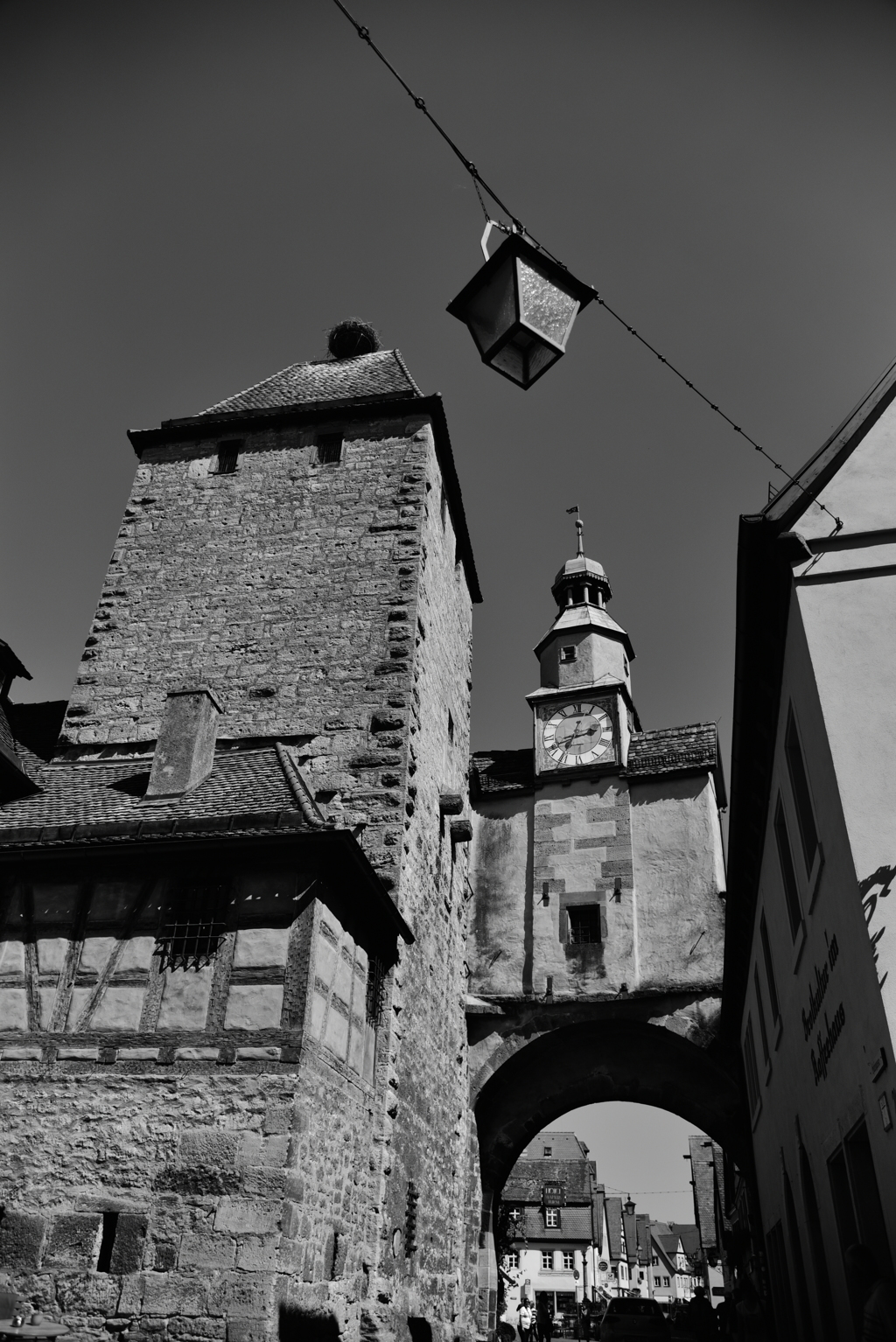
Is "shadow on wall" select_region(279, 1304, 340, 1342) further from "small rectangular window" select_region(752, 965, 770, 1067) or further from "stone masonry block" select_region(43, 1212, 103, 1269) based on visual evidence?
"small rectangular window" select_region(752, 965, 770, 1067)

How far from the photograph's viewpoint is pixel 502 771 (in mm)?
16203

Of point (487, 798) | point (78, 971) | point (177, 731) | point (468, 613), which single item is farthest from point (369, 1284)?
point (468, 613)

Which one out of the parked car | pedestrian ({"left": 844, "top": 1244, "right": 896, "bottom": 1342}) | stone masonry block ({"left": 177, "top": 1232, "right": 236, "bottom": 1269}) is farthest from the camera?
the parked car

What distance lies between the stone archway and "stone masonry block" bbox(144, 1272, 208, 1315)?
24.3 feet

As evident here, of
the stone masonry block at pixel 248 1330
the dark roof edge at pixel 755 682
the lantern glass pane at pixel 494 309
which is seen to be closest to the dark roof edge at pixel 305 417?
the dark roof edge at pixel 755 682

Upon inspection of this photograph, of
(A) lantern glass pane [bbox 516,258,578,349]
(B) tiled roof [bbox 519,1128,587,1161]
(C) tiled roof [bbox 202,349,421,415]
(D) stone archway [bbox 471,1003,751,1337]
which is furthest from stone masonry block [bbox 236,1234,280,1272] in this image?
(B) tiled roof [bbox 519,1128,587,1161]

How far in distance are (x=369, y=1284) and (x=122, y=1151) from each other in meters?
2.64

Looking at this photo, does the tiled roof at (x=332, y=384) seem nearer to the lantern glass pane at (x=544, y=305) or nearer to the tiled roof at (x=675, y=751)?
the tiled roof at (x=675, y=751)

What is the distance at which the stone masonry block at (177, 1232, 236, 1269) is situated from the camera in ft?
21.2

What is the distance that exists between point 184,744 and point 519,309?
19.1ft

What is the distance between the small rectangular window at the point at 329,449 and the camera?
531 inches

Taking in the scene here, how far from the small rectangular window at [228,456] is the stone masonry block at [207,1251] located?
9.76 m

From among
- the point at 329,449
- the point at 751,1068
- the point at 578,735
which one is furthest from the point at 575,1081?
the point at 329,449

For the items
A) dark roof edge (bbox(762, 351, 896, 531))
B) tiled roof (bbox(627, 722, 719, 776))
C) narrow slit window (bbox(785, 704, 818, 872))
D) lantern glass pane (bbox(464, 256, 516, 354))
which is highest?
tiled roof (bbox(627, 722, 719, 776))
